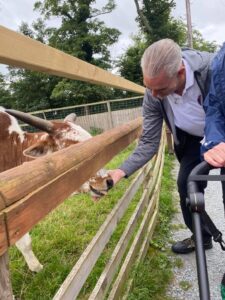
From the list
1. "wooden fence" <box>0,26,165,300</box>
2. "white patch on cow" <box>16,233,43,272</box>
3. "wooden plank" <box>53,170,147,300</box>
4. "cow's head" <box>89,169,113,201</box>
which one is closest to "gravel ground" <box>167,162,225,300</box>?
"wooden fence" <box>0,26,165,300</box>

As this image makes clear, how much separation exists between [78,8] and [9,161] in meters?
28.5

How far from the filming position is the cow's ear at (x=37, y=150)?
4098 mm

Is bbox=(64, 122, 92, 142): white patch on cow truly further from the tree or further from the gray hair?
the tree

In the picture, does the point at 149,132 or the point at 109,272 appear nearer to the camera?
the point at 109,272

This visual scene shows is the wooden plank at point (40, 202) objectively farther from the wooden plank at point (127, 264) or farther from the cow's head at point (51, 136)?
the cow's head at point (51, 136)

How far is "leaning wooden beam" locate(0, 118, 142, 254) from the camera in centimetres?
132

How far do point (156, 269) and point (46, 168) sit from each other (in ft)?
7.97

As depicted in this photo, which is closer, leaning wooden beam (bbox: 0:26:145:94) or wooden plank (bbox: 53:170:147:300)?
leaning wooden beam (bbox: 0:26:145:94)

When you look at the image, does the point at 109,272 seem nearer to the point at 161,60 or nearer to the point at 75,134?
the point at 161,60

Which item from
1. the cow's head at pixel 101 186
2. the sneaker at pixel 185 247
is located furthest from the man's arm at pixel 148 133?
the sneaker at pixel 185 247

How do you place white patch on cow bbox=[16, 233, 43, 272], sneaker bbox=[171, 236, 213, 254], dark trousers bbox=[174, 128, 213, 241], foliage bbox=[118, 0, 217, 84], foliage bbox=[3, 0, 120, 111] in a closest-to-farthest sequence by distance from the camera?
dark trousers bbox=[174, 128, 213, 241]
white patch on cow bbox=[16, 233, 43, 272]
sneaker bbox=[171, 236, 213, 254]
foliage bbox=[3, 0, 120, 111]
foliage bbox=[118, 0, 217, 84]

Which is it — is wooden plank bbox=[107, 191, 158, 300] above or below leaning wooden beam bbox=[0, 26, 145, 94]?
below

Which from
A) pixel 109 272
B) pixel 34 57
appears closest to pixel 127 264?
pixel 109 272

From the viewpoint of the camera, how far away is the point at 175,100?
313cm
